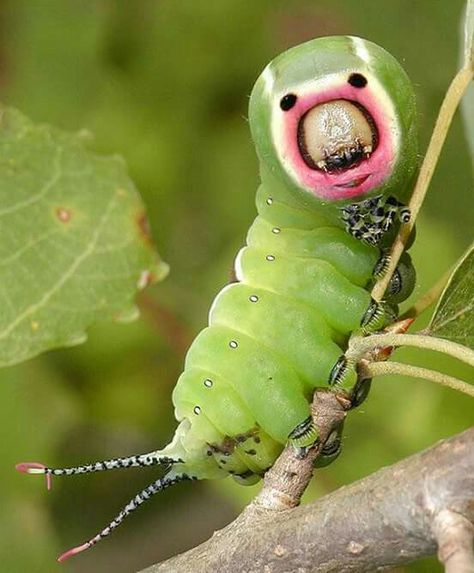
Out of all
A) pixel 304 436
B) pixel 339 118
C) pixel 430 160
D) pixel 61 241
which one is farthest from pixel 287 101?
pixel 61 241

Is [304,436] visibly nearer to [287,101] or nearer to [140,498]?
[140,498]

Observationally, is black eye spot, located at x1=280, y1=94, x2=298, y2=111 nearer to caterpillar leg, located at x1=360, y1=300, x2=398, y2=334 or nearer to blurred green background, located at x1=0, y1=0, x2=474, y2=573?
caterpillar leg, located at x1=360, y1=300, x2=398, y2=334

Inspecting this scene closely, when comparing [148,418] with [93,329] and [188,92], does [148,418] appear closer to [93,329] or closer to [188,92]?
[93,329]

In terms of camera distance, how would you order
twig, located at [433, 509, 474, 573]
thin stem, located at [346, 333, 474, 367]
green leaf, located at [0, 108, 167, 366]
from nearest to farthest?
twig, located at [433, 509, 474, 573] → thin stem, located at [346, 333, 474, 367] → green leaf, located at [0, 108, 167, 366]

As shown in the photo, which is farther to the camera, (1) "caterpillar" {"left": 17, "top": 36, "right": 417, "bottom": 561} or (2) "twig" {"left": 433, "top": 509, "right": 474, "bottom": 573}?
(1) "caterpillar" {"left": 17, "top": 36, "right": 417, "bottom": 561}

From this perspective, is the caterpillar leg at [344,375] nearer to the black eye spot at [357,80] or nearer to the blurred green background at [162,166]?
the black eye spot at [357,80]

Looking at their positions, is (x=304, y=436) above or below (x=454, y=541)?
above

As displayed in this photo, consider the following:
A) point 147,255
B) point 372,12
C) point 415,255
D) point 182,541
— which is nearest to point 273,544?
point 147,255

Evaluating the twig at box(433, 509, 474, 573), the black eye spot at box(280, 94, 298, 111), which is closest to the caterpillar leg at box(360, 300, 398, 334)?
the black eye spot at box(280, 94, 298, 111)
